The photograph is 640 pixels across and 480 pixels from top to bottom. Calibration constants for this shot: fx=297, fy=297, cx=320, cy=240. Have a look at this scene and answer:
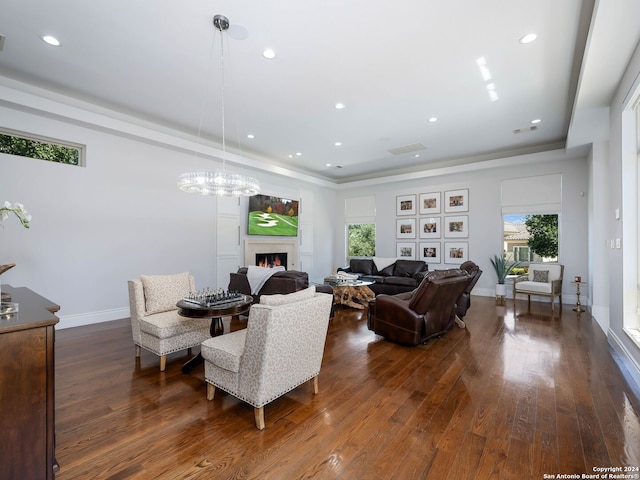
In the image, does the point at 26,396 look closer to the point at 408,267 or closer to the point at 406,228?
the point at 408,267

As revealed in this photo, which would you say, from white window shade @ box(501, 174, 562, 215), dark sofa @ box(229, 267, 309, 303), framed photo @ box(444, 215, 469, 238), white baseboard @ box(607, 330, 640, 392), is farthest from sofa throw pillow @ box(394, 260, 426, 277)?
white baseboard @ box(607, 330, 640, 392)

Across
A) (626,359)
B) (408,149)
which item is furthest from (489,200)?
(626,359)

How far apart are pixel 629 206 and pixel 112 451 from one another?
5.31 m

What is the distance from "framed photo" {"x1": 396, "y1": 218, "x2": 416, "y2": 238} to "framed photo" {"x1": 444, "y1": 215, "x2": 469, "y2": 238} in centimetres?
88

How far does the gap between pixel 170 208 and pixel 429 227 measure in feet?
21.3

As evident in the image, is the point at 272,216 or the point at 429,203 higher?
the point at 429,203

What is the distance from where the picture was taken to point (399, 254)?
29.0 ft

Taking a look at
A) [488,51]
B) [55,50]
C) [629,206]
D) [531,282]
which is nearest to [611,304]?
[629,206]

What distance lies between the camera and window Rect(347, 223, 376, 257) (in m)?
9.51

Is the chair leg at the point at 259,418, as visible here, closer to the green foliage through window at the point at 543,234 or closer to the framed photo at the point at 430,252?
the framed photo at the point at 430,252

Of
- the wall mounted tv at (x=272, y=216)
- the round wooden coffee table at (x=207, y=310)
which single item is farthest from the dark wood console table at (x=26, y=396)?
the wall mounted tv at (x=272, y=216)

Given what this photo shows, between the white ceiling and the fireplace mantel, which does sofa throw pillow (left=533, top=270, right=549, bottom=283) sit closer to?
the white ceiling

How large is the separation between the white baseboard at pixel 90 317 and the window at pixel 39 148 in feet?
8.00

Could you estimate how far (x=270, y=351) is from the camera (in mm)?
2143
